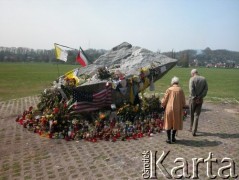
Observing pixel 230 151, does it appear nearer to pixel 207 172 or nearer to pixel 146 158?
pixel 207 172

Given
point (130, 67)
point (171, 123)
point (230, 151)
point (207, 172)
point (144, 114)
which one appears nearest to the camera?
point (207, 172)

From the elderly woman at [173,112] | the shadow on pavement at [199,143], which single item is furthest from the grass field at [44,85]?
the elderly woman at [173,112]

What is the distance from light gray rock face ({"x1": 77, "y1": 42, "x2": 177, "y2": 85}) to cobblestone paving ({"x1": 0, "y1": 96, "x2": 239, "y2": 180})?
137 inches

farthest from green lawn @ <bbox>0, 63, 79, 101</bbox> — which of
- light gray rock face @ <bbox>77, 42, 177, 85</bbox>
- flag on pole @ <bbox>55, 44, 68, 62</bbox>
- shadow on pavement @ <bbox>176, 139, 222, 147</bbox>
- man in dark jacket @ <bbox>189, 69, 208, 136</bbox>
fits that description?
shadow on pavement @ <bbox>176, 139, 222, 147</bbox>

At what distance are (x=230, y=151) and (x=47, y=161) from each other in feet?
16.3

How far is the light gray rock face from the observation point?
484 inches

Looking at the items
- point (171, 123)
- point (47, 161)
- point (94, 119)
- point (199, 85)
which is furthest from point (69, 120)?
point (199, 85)

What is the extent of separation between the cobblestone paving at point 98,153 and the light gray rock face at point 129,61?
348cm

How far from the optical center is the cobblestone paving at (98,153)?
621 centimetres

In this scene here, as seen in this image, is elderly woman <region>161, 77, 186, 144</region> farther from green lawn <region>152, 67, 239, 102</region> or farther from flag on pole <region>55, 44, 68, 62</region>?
green lawn <region>152, 67, 239, 102</region>

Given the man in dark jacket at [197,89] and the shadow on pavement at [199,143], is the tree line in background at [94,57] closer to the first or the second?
the man in dark jacket at [197,89]

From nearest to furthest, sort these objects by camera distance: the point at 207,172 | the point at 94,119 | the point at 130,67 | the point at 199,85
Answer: the point at 207,172 → the point at 199,85 → the point at 94,119 → the point at 130,67

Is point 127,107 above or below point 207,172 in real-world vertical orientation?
above

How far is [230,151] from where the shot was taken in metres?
7.66
